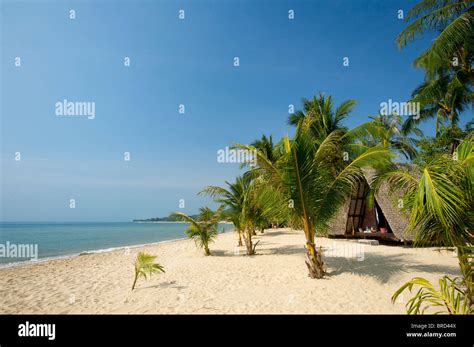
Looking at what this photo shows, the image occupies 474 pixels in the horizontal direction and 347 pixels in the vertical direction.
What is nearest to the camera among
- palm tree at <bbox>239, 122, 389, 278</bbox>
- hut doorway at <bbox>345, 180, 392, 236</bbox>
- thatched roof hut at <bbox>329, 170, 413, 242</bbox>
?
palm tree at <bbox>239, 122, 389, 278</bbox>

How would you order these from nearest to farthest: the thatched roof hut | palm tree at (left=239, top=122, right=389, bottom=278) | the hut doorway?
palm tree at (left=239, top=122, right=389, bottom=278)
the thatched roof hut
the hut doorway

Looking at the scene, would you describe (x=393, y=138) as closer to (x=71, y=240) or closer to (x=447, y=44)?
(x=447, y=44)

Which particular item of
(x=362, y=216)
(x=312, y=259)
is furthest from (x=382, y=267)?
(x=362, y=216)

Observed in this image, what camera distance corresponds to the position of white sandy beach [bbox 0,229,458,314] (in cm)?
448

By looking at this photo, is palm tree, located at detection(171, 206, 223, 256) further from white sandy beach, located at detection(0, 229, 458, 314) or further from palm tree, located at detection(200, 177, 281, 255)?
white sandy beach, located at detection(0, 229, 458, 314)

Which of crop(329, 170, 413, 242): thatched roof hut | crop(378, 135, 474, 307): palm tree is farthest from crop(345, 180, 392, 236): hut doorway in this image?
crop(378, 135, 474, 307): palm tree

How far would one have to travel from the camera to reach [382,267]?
673 centimetres

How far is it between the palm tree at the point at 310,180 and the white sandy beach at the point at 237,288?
44.9 inches

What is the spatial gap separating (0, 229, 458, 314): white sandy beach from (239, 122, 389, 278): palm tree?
3.74ft

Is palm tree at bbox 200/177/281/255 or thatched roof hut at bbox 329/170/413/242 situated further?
thatched roof hut at bbox 329/170/413/242

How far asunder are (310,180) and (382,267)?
3489 mm

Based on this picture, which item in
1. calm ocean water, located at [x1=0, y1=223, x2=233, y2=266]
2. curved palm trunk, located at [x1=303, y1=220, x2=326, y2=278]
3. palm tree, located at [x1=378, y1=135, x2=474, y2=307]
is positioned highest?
palm tree, located at [x1=378, y1=135, x2=474, y2=307]

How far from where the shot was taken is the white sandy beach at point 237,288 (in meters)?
4.48
